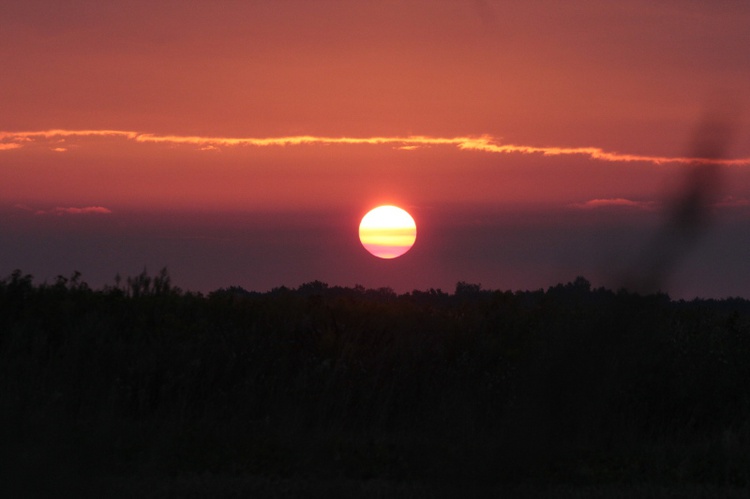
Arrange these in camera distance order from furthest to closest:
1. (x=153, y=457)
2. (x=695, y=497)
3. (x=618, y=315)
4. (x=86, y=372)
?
1. (x=86, y=372)
2. (x=153, y=457)
3. (x=695, y=497)
4. (x=618, y=315)

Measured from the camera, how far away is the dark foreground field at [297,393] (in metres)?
7.29

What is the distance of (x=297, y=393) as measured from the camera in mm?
12594

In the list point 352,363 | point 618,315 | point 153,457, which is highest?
point 618,315

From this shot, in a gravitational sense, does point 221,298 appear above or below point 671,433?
above

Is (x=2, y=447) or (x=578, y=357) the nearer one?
(x=578, y=357)

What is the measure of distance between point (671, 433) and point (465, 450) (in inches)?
433

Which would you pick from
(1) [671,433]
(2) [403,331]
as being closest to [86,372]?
(2) [403,331]

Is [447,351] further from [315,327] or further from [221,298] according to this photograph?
[221,298]

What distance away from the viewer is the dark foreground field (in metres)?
7.29

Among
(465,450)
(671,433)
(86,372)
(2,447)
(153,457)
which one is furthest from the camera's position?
(86,372)

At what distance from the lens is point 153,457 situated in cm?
881

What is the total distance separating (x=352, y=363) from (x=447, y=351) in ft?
6.13

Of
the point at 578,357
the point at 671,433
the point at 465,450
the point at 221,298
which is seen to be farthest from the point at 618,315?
the point at 221,298

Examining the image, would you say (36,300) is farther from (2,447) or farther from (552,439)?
(552,439)
